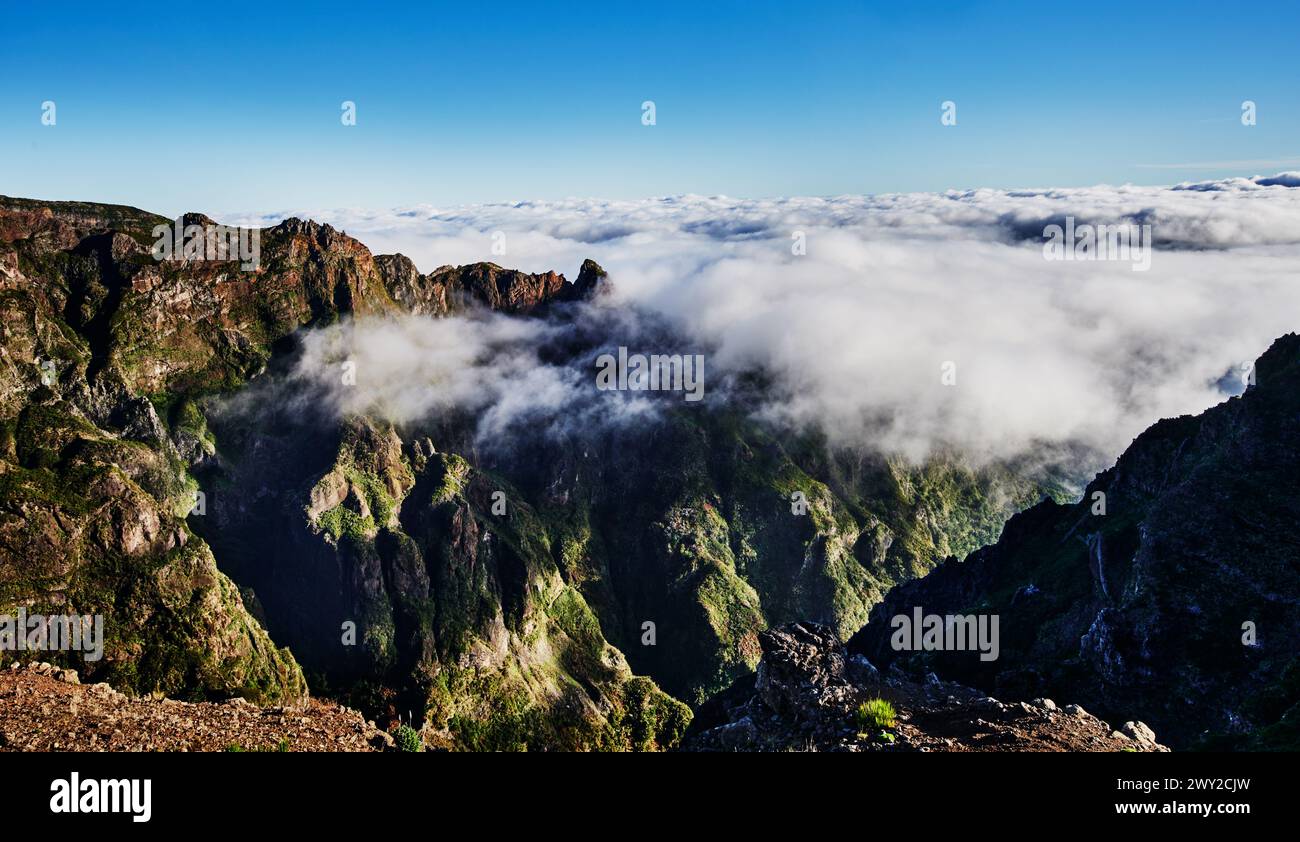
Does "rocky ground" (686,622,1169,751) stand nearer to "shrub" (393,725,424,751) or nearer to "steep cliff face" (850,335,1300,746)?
"steep cliff face" (850,335,1300,746)

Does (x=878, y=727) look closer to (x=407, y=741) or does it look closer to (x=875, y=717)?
(x=875, y=717)

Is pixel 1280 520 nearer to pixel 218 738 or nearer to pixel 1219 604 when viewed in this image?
pixel 1219 604

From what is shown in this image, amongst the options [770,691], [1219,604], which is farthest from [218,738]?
[1219,604]

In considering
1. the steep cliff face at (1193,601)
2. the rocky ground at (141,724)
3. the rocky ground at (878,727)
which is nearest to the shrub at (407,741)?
the rocky ground at (141,724)

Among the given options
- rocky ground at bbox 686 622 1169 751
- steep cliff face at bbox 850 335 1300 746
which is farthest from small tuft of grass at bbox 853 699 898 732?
steep cliff face at bbox 850 335 1300 746

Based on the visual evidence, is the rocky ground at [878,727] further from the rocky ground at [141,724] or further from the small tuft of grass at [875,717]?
the rocky ground at [141,724]

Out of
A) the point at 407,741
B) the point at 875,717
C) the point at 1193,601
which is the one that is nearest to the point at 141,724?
the point at 407,741
